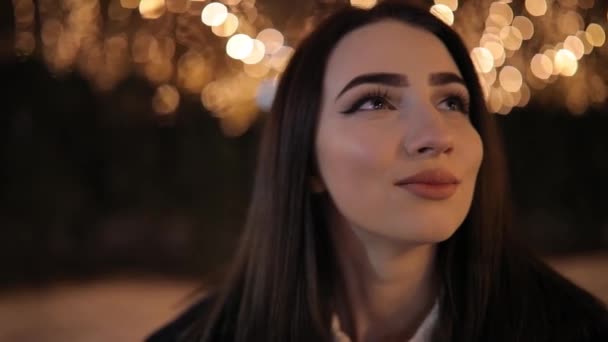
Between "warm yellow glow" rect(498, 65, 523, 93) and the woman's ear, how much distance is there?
636 millimetres

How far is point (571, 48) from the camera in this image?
117 cm

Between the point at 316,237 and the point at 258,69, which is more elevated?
the point at 258,69

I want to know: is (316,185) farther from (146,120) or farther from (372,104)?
(146,120)

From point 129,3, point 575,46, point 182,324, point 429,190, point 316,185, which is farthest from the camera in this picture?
point 575,46

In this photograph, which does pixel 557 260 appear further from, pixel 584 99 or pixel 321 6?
pixel 321 6

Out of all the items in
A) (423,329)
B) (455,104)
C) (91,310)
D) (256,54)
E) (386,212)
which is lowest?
(91,310)

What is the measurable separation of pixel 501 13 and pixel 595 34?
0.21 meters

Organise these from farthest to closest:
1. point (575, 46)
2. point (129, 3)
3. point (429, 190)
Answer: point (575, 46), point (129, 3), point (429, 190)

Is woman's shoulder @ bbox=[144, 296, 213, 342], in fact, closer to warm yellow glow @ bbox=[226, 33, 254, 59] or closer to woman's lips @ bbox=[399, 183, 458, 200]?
woman's lips @ bbox=[399, 183, 458, 200]

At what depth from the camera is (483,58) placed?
112 cm

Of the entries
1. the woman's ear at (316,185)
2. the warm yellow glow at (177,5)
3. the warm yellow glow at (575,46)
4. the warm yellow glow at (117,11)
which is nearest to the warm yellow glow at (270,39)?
the warm yellow glow at (177,5)

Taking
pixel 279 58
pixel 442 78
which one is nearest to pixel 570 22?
pixel 279 58

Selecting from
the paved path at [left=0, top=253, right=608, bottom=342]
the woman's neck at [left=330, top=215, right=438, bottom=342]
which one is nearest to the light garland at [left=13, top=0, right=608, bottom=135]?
the paved path at [left=0, top=253, right=608, bottom=342]

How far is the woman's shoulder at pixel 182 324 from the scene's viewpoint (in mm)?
770
